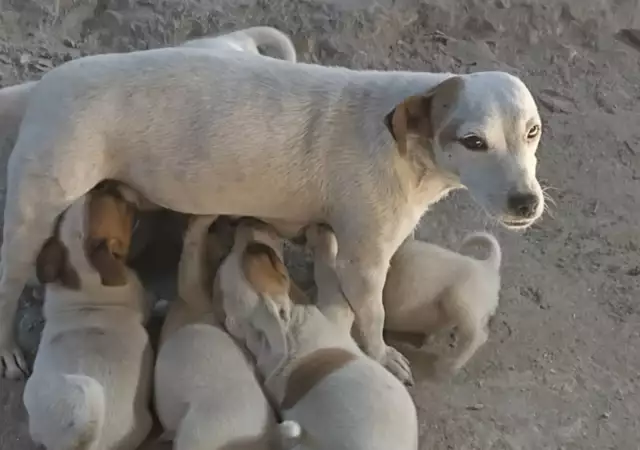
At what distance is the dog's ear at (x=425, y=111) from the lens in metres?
1.57

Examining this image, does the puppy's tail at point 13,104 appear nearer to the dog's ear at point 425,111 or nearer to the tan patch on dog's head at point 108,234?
the tan patch on dog's head at point 108,234

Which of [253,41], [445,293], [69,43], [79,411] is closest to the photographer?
[79,411]

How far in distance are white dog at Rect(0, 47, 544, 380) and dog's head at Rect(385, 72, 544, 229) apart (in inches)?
0.4

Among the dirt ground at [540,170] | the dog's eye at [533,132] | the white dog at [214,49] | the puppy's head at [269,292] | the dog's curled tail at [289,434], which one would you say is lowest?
the dirt ground at [540,170]

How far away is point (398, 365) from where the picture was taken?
1785 mm

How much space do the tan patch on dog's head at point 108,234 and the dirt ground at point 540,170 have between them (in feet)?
0.88

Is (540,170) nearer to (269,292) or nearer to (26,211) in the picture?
(269,292)

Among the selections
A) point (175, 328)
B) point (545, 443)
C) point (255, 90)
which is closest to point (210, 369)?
point (175, 328)

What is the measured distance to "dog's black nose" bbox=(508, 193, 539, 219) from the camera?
152cm

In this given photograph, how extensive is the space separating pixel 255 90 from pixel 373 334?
1.53 ft

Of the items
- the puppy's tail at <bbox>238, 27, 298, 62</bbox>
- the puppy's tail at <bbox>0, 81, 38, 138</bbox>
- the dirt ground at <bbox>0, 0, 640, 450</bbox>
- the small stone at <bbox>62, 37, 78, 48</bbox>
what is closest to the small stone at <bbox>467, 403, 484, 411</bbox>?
the dirt ground at <bbox>0, 0, 640, 450</bbox>

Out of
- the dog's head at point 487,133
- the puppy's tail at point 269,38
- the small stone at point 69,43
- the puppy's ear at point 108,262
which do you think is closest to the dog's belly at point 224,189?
the puppy's ear at point 108,262

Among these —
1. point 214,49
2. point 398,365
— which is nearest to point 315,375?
point 398,365

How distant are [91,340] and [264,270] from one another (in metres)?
0.30
